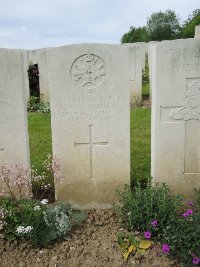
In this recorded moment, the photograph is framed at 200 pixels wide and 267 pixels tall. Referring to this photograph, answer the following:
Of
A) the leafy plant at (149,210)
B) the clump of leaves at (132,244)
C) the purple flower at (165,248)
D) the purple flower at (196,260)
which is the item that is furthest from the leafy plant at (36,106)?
the purple flower at (196,260)

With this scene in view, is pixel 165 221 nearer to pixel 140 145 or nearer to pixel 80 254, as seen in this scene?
pixel 80 254

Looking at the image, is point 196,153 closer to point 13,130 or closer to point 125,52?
point 125,52

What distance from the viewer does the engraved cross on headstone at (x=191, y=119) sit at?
14.0 ft

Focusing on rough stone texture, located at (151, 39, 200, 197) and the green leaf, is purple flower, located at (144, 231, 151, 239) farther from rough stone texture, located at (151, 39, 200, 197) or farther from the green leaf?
rough stone texture, located at (151, 39, 200, 197)

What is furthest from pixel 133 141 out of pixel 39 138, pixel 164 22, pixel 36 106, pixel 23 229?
pixel 164 22

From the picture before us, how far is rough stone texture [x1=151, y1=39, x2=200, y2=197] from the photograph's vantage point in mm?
4172

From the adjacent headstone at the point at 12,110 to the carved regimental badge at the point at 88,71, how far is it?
2.03 ft

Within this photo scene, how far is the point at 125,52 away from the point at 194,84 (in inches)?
34.3

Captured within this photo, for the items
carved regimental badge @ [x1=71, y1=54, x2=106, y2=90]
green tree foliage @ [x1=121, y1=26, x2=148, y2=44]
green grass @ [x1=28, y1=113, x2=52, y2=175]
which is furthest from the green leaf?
green tree foliage @ [x1=121, y1=26, x2=148, y2=44]

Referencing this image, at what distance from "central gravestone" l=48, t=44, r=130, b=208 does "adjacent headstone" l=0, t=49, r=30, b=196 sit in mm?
344

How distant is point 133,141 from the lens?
7.02 m

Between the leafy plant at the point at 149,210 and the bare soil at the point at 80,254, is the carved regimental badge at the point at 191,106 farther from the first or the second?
the bare soil at the point at 80,254

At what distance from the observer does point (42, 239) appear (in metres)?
3.79

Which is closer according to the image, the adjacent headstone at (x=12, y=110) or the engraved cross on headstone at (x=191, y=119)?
the adjacent headstone at (x=12, y=110)
